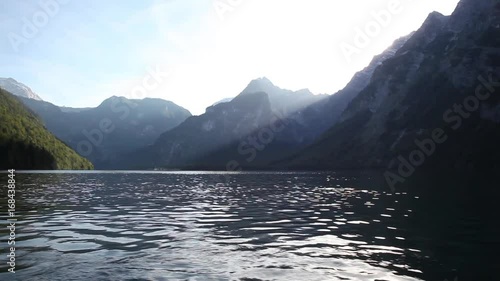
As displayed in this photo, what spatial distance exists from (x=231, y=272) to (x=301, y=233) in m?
13.1

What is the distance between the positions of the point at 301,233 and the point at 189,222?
455 inches

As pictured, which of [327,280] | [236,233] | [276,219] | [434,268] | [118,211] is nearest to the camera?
[327,280]

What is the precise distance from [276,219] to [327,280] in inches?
830

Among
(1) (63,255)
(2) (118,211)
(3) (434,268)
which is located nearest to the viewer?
(3) (434,268)

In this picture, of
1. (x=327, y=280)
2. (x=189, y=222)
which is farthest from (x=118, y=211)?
(x=327, y=280)

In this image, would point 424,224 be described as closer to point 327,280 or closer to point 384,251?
point 384,251

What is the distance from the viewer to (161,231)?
31156 mm

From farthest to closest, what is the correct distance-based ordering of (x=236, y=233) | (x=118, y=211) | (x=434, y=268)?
(x=118, y=211) < (x=236, y=233) < (x=434, y=268)

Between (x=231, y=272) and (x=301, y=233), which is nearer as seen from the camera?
(x=231, y=272)

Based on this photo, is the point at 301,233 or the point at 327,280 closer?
the point at 327,280

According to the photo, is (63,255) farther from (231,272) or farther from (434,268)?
(434,268)

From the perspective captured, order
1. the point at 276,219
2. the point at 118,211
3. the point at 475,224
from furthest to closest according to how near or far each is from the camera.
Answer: the point at 118,211 < the point at 276,219 < the point at 475,224

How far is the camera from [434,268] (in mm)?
20531

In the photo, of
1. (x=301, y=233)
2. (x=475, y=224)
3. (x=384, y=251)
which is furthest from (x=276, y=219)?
(x=475, y=224)
